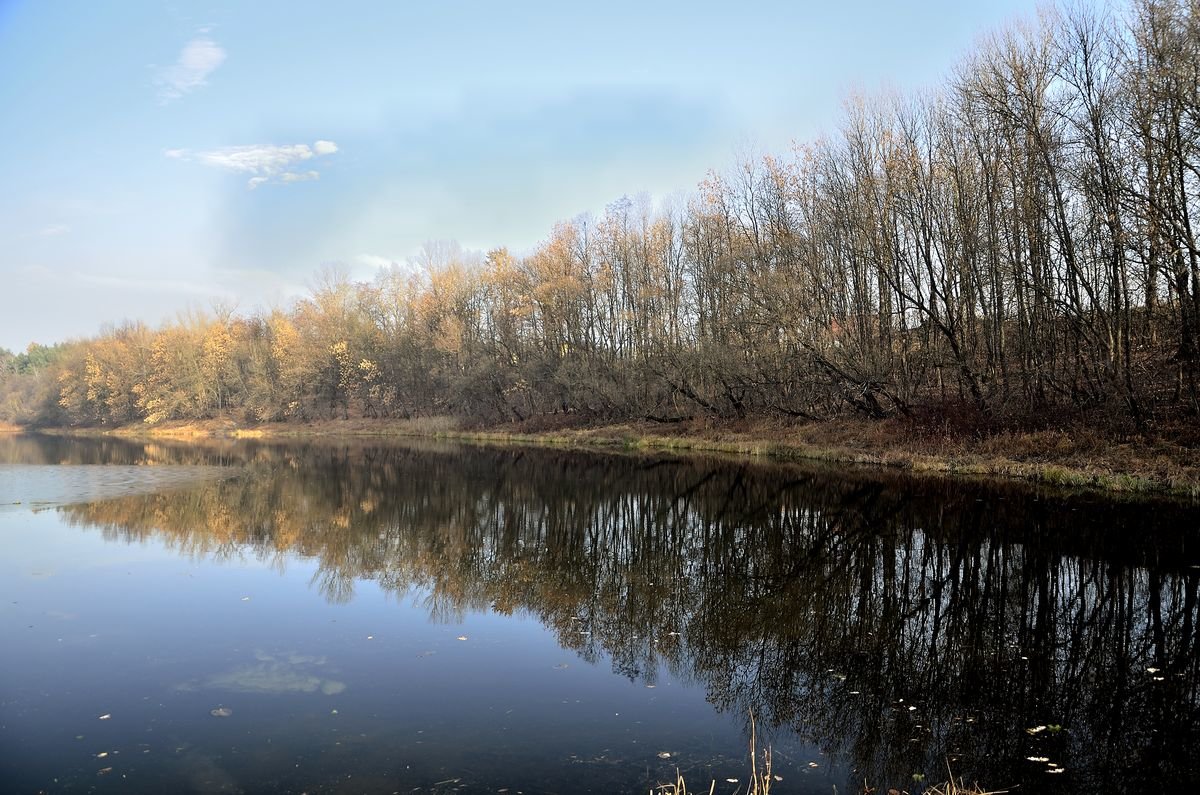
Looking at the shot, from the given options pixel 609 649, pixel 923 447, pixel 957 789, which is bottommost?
pixel 609 649

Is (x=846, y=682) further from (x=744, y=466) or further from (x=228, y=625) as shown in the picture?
(x=744, y=466)

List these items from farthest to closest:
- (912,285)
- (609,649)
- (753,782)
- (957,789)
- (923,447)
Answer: (912,285)
(923,447)
(609,649)
(753,782)
(957,789)

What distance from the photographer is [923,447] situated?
23812 millimetres

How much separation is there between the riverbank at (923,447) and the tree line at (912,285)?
4.25 feet

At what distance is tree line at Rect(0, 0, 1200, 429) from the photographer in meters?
19.4

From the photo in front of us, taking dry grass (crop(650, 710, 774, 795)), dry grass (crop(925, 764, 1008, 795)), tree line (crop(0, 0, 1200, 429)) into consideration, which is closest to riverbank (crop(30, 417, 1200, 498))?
tree line (crop(0, 0, 1200, 429))

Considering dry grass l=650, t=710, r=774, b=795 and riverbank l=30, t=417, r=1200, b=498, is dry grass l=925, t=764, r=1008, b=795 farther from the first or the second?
riverbank l=30, t=417, r=1200, b=498

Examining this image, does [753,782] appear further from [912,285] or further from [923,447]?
[912,285]

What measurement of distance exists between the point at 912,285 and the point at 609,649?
28.0 meters

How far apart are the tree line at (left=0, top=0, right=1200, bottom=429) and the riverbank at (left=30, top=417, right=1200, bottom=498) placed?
1295 millimetres

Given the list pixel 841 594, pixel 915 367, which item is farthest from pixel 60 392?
pixel 841 594

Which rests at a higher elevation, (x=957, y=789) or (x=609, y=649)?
(x=957, y=789)

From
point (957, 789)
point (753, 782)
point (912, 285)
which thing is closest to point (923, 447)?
point (912, 285)

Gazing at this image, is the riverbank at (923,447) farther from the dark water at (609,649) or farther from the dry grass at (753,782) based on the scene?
the dry grass at (753,782)
